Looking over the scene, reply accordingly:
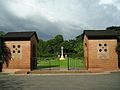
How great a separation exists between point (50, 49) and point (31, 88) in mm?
87893

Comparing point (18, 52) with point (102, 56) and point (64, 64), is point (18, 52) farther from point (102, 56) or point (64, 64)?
point (64, 64)

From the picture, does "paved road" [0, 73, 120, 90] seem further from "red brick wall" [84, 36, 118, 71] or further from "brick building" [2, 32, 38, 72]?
"brick building" [2, 32, 38, 72]

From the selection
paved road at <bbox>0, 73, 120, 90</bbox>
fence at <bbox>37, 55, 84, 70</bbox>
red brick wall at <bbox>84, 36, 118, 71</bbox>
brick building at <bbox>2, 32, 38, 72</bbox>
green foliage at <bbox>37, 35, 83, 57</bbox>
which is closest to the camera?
paved road at <bbox>0, 73, 120, 90</bbox>

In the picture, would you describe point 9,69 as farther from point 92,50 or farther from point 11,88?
point 11,88

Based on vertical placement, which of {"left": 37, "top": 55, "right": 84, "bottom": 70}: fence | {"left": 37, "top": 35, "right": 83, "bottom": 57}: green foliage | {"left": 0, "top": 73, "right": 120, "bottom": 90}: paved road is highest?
{"left": 37, "top": 35, "right": 83, "bottom": 57}: green foliage

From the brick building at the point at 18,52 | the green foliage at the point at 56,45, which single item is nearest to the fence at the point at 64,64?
the brick building at the point at 18,52

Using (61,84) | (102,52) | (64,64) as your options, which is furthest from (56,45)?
(61,84)

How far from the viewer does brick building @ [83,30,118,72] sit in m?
25.1

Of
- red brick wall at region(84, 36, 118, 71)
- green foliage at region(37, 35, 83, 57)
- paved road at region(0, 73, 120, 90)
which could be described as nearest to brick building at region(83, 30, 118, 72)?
red brick wall at region(84, 36, 118, 71)

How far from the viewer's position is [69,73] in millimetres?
23266

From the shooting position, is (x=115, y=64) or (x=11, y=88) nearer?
(x=11, y=88)

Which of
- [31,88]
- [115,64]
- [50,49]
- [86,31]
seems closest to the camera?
[31,88]

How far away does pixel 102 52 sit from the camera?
2530 centimetres

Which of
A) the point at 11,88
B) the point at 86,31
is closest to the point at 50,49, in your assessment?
the point at 86,31
